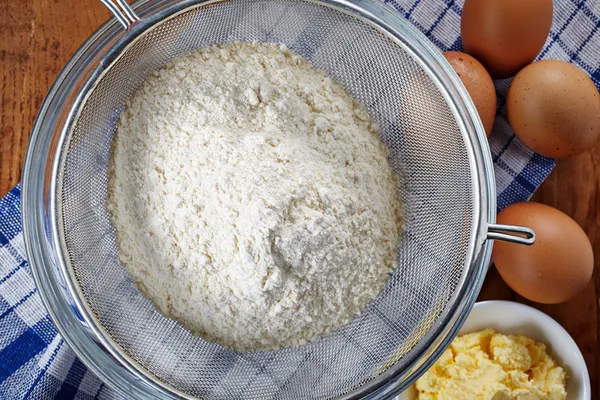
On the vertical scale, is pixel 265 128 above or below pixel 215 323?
above

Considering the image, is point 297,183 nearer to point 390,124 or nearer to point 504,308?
point 390,124

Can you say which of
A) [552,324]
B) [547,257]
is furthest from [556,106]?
[552,324]

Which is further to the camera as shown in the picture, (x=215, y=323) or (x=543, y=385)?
(x=543, y=385)

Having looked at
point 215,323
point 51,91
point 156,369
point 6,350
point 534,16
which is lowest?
point 6,350

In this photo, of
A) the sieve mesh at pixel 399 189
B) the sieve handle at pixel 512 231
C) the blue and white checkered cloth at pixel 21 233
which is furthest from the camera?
the blue and white checkered cloth at pixel 21 233

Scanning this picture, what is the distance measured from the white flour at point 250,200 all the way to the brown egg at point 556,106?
287mm

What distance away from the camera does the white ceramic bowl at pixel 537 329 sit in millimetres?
1264

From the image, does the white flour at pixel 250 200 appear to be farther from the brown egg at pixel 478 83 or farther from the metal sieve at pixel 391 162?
the brown egg at pixel 478 83

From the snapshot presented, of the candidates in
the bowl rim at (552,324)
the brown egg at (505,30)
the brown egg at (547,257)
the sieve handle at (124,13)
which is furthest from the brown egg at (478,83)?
the sieve handle at (124,13)

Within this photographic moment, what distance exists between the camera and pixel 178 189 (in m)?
1.08

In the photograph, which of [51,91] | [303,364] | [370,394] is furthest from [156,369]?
[51,91]

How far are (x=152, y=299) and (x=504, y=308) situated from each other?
26.1 inches

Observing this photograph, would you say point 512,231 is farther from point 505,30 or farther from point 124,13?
point 124,13

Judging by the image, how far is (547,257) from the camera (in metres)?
1.20
